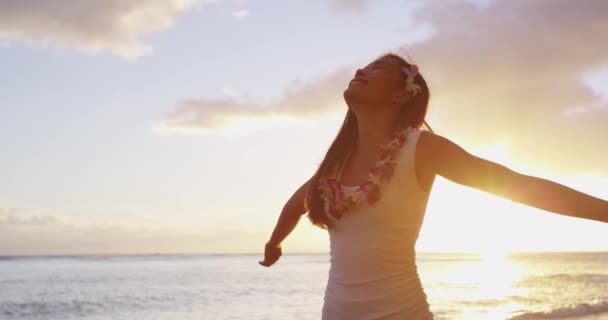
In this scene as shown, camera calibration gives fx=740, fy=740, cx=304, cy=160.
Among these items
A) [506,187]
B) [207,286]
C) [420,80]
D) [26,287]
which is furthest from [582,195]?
[26,287]

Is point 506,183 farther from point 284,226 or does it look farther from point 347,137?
point 284,226

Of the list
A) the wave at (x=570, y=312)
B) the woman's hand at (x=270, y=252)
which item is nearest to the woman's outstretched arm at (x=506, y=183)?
the woman's hand at (x=270, y=252)

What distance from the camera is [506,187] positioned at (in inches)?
85.7

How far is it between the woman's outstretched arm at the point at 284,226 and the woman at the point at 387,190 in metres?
0.20

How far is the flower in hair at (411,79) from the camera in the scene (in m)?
2.61

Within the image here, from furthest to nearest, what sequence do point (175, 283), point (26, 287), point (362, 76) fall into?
point (175, 283), point (26, 287), point (362, 76)

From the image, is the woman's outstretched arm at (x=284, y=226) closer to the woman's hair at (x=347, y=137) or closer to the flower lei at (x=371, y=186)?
the woman's hair at (x=347, y=137)

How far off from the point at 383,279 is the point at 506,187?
1.67 feet

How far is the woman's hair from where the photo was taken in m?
2.65

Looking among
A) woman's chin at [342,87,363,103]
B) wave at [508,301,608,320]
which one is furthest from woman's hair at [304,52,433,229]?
wave at [508,301,608,320]

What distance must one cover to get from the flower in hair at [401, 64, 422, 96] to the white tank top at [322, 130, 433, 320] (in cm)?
21

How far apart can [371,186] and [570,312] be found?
14111 mm

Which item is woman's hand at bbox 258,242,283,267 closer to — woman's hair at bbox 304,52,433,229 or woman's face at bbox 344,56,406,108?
woman's hair at bbox 304,52,433,229

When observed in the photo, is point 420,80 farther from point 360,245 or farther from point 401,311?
point 401,311
